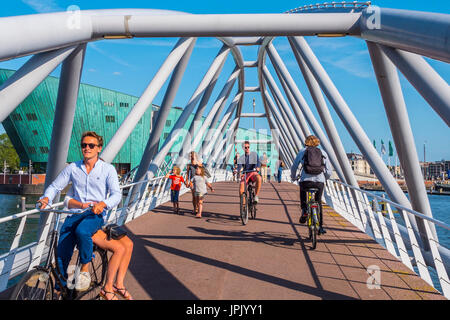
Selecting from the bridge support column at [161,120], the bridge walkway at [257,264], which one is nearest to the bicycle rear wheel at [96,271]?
the bridge walkway at [257,264]

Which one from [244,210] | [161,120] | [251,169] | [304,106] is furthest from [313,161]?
[304,106]

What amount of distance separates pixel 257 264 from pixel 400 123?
129 inches

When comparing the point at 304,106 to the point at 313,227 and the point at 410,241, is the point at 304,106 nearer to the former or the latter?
the point at 313,227

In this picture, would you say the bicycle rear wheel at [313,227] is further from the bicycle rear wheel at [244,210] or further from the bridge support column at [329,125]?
the bridge support column at [329,125]

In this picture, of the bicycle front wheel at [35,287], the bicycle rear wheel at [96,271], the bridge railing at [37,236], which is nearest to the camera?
the bicycle front wheel at [35,287]

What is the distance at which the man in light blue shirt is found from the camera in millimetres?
3318

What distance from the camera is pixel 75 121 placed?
48.7 metres

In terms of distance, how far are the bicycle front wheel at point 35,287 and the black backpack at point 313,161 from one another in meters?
4.57

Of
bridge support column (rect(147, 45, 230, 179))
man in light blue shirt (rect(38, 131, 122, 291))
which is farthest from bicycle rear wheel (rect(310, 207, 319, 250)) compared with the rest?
A: bridge support column (rect(147, 45, 230, 179))

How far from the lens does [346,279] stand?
4672 mm

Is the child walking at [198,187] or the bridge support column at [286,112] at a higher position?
the bridge support column at [286,112]

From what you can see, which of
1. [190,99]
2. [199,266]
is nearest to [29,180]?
[190,99]

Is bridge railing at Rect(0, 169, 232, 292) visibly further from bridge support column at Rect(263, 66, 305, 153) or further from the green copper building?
the green copper building

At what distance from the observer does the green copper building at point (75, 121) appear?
46.6 m
